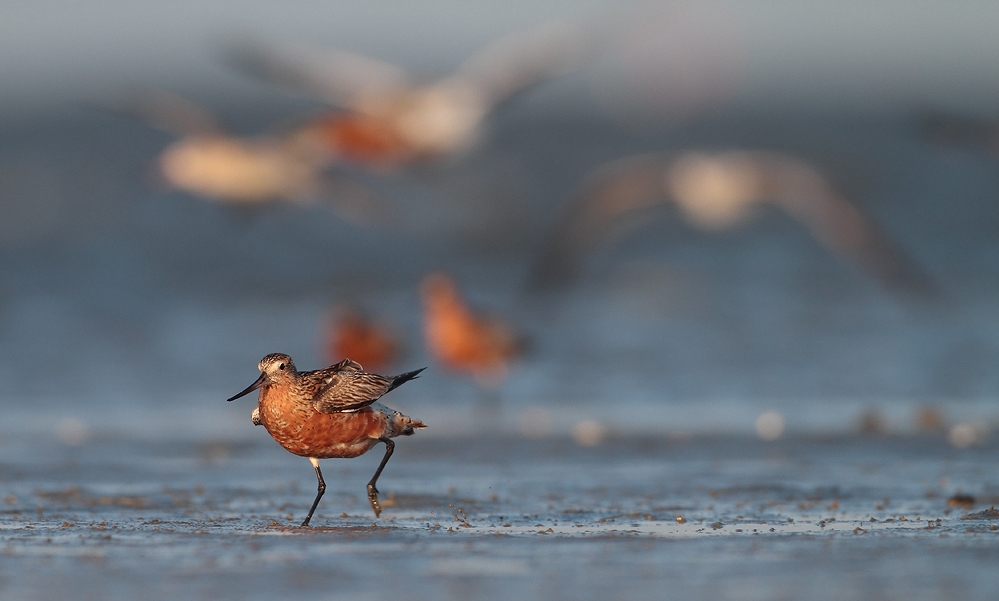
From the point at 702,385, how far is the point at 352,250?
14163 mm

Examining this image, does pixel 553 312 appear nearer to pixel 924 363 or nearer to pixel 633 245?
pixel 924 363

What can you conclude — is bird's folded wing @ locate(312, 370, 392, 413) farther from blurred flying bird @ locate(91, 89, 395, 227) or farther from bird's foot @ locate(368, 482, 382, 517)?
blurred flying bird @ locate(91, 89, 395, 227)

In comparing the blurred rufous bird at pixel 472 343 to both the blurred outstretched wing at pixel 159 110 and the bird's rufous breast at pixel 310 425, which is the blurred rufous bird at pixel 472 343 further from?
the bird's rufous breast at pixel 310 425

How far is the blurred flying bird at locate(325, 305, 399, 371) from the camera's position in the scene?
1455cm

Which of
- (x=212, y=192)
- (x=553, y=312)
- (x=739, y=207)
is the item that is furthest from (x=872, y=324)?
(x=212, y=192)

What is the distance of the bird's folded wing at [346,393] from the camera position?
7.94 meters

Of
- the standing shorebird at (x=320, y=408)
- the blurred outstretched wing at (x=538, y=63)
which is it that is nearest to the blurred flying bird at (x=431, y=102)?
the blurred outstretched wing at (x=538, y=63)

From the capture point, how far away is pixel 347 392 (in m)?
7.98

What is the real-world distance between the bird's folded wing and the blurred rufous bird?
6257mm

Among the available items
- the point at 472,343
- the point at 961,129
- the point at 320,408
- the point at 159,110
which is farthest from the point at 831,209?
the point at 320,408

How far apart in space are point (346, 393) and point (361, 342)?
6.60 meters

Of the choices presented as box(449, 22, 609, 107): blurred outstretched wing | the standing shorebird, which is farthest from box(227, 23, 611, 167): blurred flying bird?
the standing shorebird

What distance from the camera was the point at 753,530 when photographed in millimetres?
7121

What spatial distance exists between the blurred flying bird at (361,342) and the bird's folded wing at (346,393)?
20.8ft
